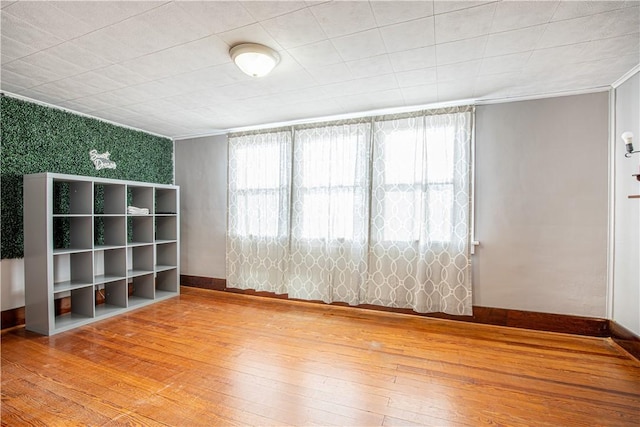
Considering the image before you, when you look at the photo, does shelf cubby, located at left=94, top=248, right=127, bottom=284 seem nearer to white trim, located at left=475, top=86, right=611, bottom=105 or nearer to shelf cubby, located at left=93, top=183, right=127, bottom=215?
shelf cubby, located at left=93, top=183, right=127, bottom=215

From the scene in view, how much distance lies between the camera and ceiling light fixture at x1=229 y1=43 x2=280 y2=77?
7.00ft

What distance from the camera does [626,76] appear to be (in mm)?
2545

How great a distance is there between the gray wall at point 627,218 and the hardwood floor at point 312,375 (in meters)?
0.41

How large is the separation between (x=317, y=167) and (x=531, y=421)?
3.11 metres

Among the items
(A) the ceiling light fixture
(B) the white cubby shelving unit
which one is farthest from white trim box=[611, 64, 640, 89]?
(B) the white cubby shelving unit

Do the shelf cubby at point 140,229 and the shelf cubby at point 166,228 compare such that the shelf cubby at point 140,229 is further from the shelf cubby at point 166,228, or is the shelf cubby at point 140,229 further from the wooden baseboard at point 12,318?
the wooden baseboard at point 12,318

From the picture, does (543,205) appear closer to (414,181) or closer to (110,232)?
(414,181)

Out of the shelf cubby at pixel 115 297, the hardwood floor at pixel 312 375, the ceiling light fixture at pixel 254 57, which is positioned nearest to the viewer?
the hardwood floor at pixel 312 375

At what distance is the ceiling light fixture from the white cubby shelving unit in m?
2.24

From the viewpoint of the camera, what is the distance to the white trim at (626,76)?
241cm

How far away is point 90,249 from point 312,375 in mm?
2832

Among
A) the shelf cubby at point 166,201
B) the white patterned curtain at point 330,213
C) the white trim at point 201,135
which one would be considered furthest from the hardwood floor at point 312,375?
the white trim at point 201,135

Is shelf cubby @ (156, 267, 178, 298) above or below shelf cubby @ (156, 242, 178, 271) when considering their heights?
below

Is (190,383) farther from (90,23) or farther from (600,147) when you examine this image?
(600,147)
